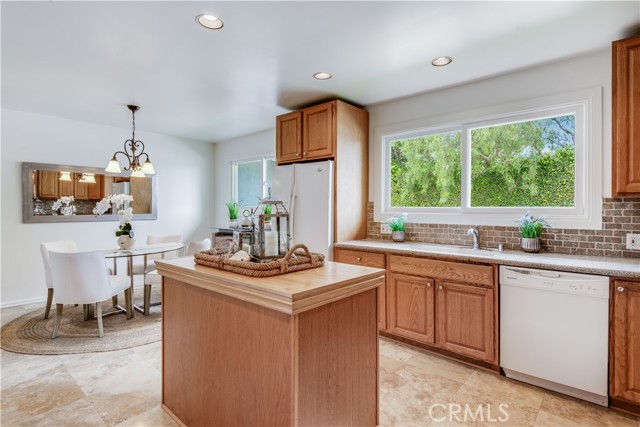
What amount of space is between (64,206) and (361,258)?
4.04m

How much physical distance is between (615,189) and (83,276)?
4.23 m

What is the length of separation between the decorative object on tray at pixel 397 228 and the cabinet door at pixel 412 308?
572mm

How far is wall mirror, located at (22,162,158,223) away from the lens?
411cm

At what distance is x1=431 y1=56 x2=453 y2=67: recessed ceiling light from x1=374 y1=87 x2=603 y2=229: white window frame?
0.65 metres

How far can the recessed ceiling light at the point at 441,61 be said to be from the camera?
2.55 m

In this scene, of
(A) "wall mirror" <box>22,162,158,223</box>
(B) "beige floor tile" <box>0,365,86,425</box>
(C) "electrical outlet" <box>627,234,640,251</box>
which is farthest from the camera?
(A) "wall mirror" <box>22,162,158,223</box>

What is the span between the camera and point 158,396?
215cm

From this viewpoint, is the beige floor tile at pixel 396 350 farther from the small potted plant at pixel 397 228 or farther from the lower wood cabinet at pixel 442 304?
the small potted plant at pixel 397 228

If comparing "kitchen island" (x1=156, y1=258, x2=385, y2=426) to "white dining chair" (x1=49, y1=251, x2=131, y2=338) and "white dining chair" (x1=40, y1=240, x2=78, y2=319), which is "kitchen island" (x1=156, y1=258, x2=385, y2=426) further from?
"white dining chair" (x1=40, y1=240, x2=78, y2=319)

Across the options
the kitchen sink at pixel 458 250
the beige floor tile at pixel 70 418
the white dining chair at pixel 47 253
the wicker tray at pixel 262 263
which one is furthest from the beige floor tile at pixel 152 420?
the kitchen sink at pixel 458 250

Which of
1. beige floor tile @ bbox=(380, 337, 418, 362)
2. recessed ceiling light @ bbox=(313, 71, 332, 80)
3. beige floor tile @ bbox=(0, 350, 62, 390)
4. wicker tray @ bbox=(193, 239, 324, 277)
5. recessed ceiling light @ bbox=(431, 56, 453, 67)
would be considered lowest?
beige floor tile @ bbox=(380, 337, 418, 362)

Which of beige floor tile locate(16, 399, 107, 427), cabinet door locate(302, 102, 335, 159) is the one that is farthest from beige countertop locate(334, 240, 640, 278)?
beige floor tile locate(16, 399, 107, 427)

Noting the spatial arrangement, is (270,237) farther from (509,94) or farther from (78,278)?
(509,94)

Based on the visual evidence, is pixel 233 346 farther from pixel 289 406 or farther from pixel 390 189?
pixel 390 189
